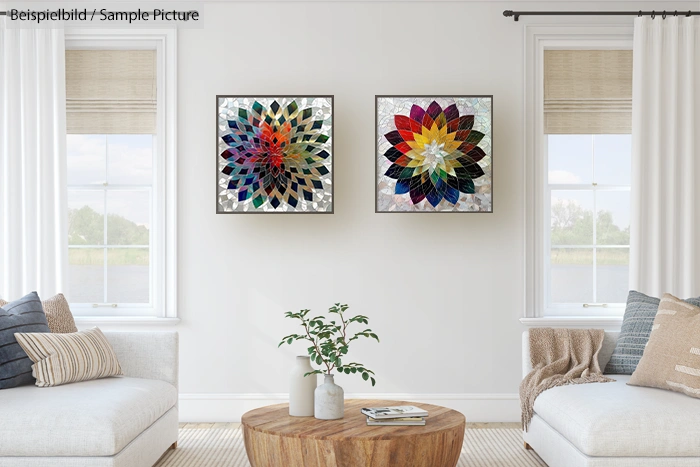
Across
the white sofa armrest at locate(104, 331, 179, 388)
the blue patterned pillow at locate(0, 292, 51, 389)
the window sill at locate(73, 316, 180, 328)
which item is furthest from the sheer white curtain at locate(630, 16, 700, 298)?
the blue patterned pillow at locate(0, 292, 51, 389)

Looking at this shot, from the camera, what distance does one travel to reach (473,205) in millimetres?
4188

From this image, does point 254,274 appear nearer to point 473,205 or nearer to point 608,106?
point 473,205

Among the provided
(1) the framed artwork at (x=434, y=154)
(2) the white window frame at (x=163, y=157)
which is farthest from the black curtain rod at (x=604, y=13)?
(2) the white window frame at (x=163, y=157)

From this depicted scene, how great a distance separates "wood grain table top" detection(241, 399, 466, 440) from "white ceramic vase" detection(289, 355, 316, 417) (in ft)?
0.14

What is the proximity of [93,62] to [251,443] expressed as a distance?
2.83 m

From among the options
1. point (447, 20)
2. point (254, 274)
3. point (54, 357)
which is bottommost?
point (54, 357)

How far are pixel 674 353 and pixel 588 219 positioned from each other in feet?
5.32

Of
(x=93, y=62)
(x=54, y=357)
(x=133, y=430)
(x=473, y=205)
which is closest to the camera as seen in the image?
(x=133, y=430)

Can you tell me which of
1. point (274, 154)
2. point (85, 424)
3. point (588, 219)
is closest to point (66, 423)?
→ point (85, 424)

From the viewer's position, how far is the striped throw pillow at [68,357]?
3.11m

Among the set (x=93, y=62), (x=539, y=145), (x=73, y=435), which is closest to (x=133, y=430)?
(x=73, y=435)

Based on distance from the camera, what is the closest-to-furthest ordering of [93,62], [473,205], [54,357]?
[54,357]
[473,205]
[93,62]

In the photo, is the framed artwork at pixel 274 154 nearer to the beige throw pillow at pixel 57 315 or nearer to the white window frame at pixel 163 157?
the white window frame at pixel 163 157

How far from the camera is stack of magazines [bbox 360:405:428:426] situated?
111 inches
